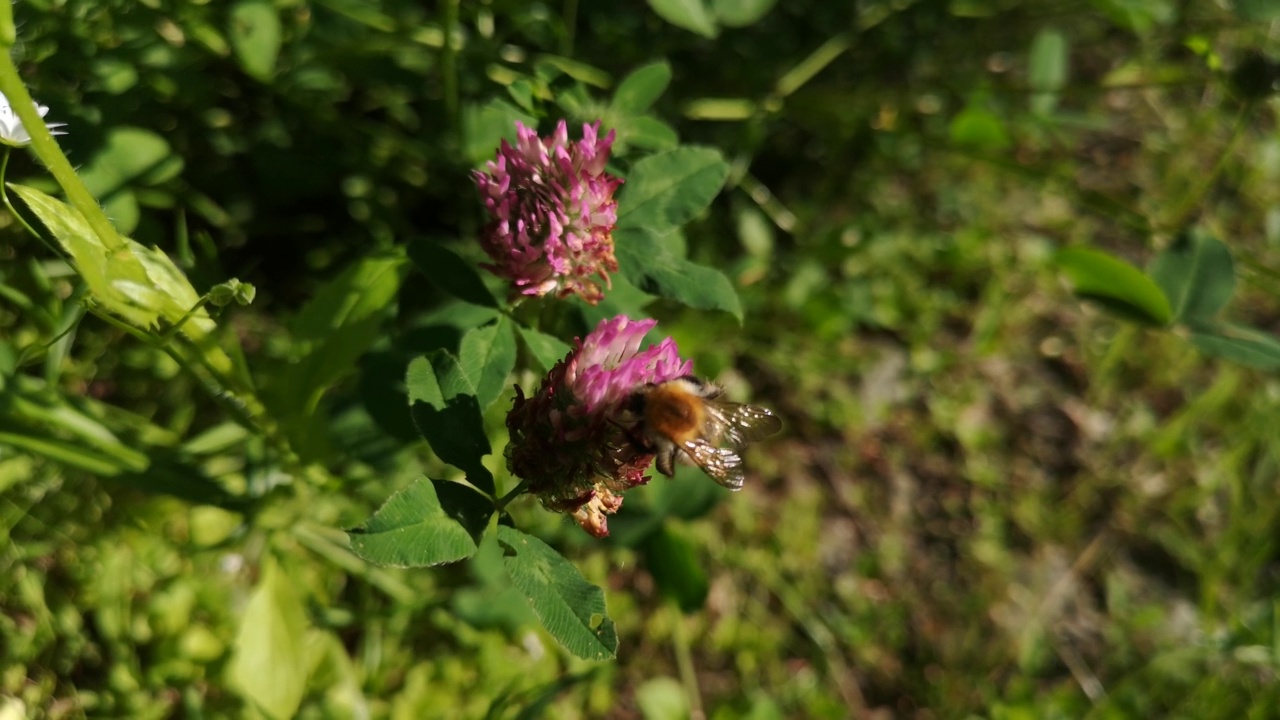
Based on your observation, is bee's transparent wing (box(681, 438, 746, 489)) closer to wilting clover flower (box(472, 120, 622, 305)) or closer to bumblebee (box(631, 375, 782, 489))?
bumblebee (box(631, 375, 782, 489))

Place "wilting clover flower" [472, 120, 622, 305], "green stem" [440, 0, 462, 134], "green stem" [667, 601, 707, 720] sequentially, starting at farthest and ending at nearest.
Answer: "green stem" [667, 601, 707, 720], "green stem" [440, 0, 462, 134], "wilting clover flower" [472, 120, 622, 305]

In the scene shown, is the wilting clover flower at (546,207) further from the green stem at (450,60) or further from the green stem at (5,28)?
the green stem at (5,28)

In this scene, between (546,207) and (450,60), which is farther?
(450,60)

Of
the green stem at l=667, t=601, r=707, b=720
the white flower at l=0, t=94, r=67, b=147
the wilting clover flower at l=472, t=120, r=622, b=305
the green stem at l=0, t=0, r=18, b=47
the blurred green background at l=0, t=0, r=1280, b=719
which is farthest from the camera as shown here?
the green stem at l=667, t=601, r=707, b=720

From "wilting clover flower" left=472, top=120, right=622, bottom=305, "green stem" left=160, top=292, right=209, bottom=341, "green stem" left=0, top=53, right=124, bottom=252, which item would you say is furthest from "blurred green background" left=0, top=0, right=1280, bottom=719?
"green stem" left=0, top=53, right=124, bottom=252

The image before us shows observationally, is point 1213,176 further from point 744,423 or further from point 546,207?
point 546,207

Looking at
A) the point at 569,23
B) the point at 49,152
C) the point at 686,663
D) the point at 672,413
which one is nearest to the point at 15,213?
the point at 49,152
